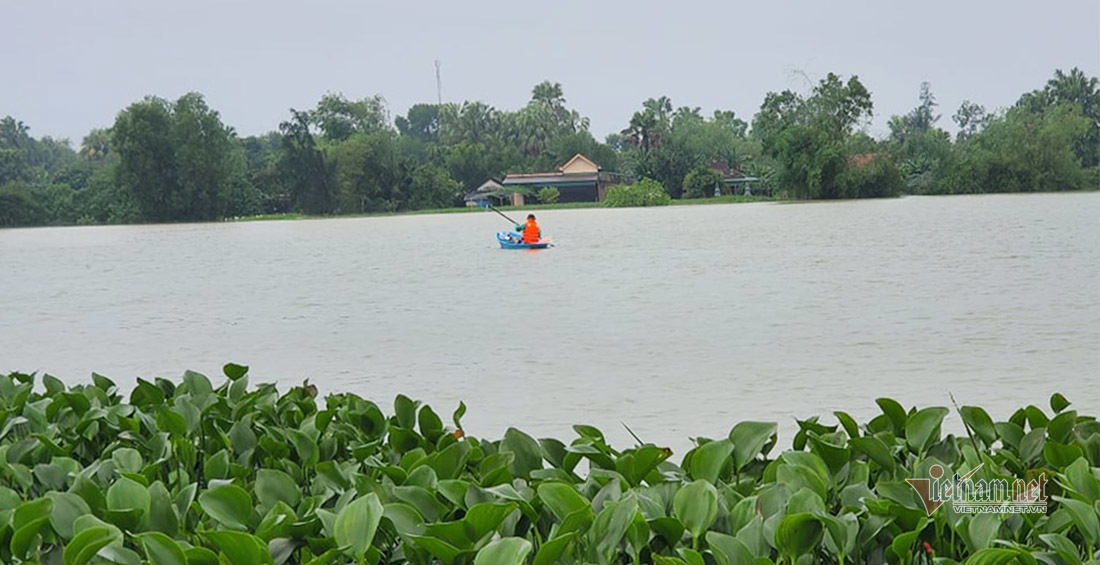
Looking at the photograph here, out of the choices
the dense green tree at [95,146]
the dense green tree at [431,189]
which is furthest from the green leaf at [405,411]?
the dense green tree at [95,146]

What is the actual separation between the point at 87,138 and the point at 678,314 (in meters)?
36.2

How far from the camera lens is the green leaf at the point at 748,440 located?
3.88 feet

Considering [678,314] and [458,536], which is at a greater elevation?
[458,536]

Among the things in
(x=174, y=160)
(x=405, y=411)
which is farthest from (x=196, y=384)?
(x=174, y=160)

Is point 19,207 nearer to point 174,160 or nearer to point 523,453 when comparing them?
point 174,160

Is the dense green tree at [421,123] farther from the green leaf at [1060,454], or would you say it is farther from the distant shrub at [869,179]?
the green leaf at [1060,454]

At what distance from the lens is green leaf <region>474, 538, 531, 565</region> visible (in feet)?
2.65

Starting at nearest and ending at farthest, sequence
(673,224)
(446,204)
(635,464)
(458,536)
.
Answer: (458,536)
(635,464)
(673,224)
(446,204)

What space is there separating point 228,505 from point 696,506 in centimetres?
43

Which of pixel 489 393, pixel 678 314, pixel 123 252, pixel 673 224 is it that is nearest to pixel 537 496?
pixel 489 393

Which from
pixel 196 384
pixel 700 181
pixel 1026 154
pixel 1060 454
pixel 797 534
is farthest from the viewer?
pixel 700 181

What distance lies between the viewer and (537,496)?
1.04 m

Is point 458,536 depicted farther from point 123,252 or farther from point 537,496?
point 123,252

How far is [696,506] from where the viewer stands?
98 centimetres
